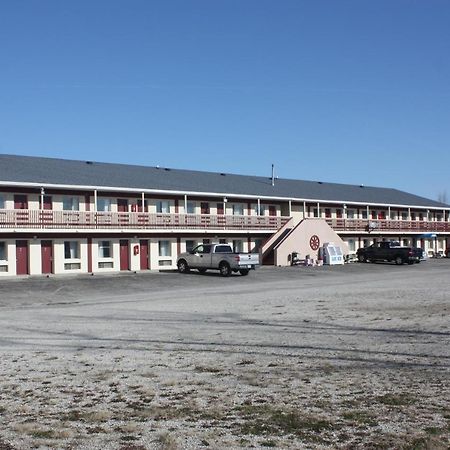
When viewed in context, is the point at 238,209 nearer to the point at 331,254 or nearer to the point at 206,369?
the point at 331,254

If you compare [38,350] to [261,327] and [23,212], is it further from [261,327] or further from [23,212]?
[23,212]

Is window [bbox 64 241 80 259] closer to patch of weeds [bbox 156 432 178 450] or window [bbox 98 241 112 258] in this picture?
window [bbox 98 241 112 258]

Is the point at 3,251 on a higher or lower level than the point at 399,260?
higher

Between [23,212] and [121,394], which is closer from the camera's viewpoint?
[121,394]

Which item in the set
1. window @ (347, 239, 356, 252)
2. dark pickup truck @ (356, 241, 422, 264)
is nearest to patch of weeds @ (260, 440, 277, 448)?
dark pickup truck @ (356, 241, 422, 264)

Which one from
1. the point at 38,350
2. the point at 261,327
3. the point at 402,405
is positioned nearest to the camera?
the point at 402,405

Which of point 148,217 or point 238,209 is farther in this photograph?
point 238,209

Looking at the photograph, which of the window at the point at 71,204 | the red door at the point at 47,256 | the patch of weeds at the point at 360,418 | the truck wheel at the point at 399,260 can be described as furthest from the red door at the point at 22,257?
the patch of weeds at the point at 360,418

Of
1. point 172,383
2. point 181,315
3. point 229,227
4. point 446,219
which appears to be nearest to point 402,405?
point 172,383

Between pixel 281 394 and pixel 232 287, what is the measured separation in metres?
22.5

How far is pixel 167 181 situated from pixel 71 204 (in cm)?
946

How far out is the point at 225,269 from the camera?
3781 centimetres

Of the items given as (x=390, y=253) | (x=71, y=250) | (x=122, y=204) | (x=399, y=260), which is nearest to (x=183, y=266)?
Result: (x=122, y=204)

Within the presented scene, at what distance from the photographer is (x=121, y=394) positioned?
7.93 metres
